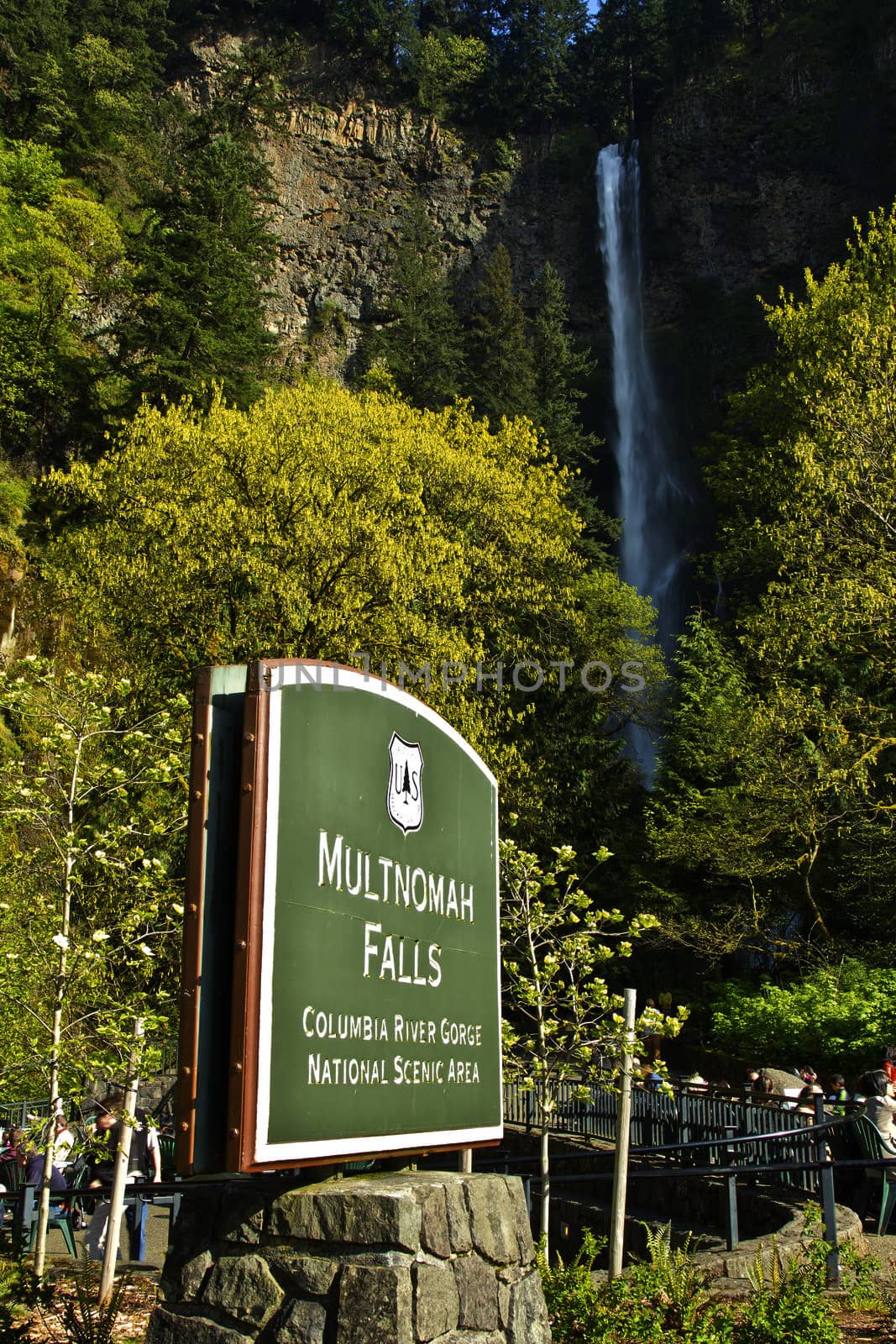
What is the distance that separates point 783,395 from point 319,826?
1349 inches

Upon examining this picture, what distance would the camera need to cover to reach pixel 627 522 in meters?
49.2

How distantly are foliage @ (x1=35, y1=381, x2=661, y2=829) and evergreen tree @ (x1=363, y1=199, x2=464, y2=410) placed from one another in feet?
62.8

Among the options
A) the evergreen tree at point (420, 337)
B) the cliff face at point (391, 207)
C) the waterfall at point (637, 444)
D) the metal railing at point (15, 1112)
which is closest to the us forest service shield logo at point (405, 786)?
the metal railing at point (15, 1112)

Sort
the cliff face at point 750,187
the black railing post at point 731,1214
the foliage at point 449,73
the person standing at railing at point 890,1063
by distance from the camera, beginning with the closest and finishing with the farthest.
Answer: the black railing post at point 731,1214 < the person standing at railing at point 890,1063 < the cliff face at point 750,187 < the foliage at point 449,73

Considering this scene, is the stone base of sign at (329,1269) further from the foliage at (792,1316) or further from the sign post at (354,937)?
the foliage at (792,1316)

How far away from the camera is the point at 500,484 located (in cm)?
2702

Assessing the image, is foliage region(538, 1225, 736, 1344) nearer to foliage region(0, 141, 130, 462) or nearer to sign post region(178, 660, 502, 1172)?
sign post region(178, 660, 502, 1172)

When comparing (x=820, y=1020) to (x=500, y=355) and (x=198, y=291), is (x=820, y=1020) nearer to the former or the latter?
(x=198, y=291)

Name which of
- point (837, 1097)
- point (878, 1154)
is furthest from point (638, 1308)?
point (837, 1097)

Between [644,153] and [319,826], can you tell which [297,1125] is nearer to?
[319,826]

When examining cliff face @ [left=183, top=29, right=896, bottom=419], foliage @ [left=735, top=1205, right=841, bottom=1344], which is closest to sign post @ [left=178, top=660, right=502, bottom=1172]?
foliage @ [left=735, top=1205, right=841, bottom=1344]

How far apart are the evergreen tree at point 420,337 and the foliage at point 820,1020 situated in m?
26.9

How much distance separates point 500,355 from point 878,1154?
41810 millimetres

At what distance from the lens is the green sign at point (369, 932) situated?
395 cm
